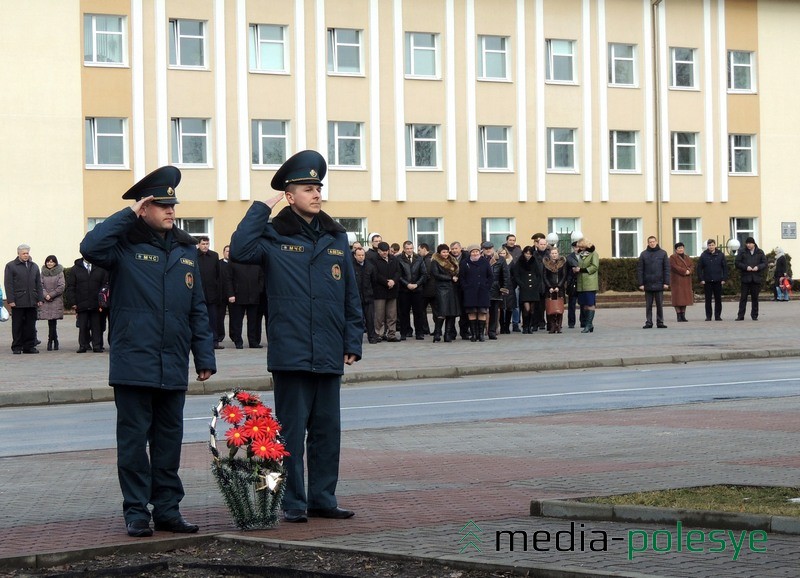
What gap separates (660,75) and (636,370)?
1257 inches

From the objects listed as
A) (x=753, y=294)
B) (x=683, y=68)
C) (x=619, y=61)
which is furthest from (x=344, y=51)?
(x=753, y=294)

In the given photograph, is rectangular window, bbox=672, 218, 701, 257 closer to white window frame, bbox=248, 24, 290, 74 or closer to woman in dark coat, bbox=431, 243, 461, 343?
white window frame, bbox=248, 24, 290, 74

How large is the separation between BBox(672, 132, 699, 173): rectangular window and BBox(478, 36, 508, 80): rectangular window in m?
7.43

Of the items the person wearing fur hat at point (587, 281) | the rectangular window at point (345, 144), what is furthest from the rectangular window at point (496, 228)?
the person wearing fur hat at point (587, 281)

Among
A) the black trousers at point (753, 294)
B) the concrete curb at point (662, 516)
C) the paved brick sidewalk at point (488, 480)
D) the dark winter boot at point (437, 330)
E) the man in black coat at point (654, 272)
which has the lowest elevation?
the paved brick sidewalk at point (488, 480)

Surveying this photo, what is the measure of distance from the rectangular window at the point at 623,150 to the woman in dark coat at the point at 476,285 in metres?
24.7

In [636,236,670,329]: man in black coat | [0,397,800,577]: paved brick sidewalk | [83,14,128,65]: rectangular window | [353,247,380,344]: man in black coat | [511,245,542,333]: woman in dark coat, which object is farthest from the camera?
[83,14,128,65]: rectangular window

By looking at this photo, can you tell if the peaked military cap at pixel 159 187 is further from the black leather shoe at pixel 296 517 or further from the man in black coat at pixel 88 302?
the man in black coat at pixel 88 302

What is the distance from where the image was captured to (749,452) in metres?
11.7

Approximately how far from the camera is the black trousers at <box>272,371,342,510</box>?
8.86m

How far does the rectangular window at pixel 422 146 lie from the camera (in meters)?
49.2

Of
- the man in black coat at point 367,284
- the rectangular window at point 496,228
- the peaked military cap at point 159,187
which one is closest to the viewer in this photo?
the peaked military cap at point 159,187

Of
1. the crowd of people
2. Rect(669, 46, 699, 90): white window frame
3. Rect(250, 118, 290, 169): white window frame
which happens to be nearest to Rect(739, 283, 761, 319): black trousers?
the crowd of people

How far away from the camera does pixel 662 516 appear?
8.08 meters
